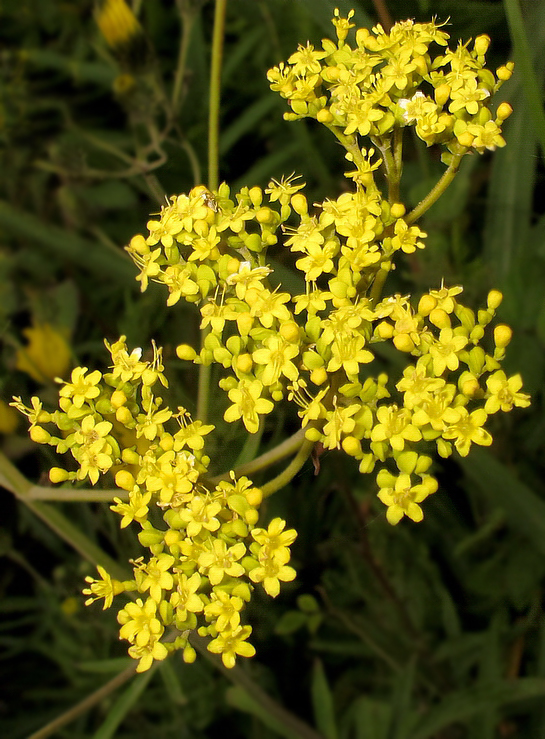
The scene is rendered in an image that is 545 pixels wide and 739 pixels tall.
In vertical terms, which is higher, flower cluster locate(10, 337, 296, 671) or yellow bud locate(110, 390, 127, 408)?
yellow bud locate(110, 390, 127, 408)

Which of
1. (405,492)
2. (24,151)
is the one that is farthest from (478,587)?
(24,151)

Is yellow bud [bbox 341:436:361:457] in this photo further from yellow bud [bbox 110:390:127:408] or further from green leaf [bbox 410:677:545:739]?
green leaf [bbox 410:677:545:739]

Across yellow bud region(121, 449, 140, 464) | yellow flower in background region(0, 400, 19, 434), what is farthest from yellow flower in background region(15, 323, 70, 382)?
yellow bud region(121, 449, 140, 464)

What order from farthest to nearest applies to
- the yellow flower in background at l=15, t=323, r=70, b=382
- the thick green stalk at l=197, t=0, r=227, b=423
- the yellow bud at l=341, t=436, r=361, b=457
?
the yellow flower in background at l=15, t=323, r=70, b=382 < the thick green stalk at l=197, t=0, r=227, b=423 < the yellow bud at l=341, t=436, r=361, b=457

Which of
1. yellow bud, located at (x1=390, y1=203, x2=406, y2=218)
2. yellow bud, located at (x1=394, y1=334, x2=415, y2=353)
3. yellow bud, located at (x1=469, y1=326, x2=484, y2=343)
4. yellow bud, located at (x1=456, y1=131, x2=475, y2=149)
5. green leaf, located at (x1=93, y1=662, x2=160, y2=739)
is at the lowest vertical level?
green leaf, located at (x1=93, y1=662, x2=160, y2=739)

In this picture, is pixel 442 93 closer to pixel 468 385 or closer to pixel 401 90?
pixel 401 90

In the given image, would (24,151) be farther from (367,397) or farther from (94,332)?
(367,397)

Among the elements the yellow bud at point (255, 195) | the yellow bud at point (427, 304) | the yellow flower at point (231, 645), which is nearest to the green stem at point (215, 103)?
the yellow bud at point (255, 195)
